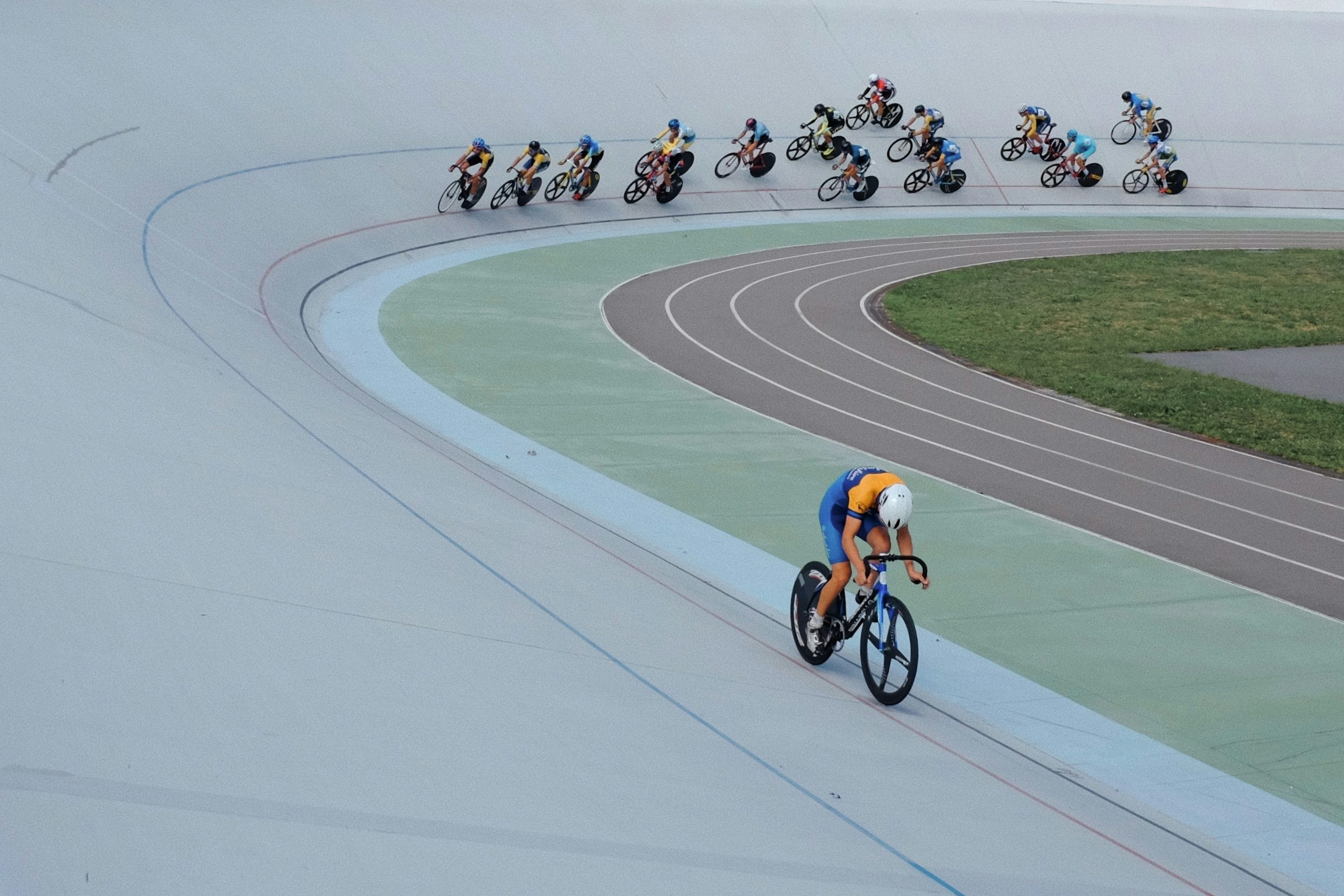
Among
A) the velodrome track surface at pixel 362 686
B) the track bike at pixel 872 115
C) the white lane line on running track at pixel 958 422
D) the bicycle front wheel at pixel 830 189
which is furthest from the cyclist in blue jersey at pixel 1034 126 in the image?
the velodrome track surface at pixel 362 686

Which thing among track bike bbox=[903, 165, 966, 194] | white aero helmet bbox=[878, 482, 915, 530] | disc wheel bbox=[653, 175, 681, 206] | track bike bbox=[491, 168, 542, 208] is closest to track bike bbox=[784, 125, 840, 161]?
track bike bbox=[903, 165, 966, 194]

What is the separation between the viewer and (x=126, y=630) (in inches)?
167

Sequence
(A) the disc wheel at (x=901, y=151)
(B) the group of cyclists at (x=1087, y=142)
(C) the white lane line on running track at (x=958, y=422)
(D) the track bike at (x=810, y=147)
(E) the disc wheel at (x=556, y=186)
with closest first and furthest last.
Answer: (C) the white lane line on running track at (x=958, y=422)
(E) the disc wheel at (x=556, y=186)
(D) the track bike at (x=810, y=147)
(A) the disc wheel at (x=901, y=151)
(B) the group of cyclists at (x=1087, y=142)

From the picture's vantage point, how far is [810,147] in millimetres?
31844

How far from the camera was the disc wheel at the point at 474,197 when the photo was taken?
24703mm

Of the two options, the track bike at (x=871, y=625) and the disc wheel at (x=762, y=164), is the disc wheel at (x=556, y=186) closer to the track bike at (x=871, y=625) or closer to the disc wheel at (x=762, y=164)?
the disc wheel at (x=762, y=164)

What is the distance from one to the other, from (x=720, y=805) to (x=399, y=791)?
4.22 ft

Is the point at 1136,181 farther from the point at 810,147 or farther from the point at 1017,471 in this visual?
the point at 1017,471

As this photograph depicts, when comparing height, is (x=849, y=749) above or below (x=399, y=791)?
below

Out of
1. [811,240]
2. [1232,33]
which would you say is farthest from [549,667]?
[1232,33]

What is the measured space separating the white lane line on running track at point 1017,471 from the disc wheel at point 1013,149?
764 inches

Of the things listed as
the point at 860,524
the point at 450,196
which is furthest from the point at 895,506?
the point at 450,196

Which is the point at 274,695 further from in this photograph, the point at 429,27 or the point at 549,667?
the point at 429,27

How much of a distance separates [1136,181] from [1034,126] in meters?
3.29
